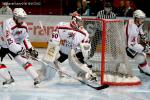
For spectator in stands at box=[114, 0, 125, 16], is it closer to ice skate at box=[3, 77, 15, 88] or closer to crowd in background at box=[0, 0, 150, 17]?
crowd in background at box=[0, 0, 150, 17]

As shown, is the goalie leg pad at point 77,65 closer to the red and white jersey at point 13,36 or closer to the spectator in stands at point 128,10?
the red and white jersey at point 13,36

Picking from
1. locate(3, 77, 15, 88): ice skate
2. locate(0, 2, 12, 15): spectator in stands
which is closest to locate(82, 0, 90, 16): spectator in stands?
locate(0, 2, 12, 15): spectator in stands

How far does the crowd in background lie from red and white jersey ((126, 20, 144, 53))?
11.1 ft

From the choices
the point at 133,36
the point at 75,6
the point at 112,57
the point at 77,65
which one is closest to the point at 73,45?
the point at 77,65

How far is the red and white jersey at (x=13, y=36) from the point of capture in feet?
21.1

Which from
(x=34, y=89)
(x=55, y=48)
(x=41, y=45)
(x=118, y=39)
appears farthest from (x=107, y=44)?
(x=41, y=45)

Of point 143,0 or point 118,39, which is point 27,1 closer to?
point 143,0

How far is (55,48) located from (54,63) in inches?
19.0

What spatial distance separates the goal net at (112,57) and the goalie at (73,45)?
0.19m

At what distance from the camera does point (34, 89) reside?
21.6 feet

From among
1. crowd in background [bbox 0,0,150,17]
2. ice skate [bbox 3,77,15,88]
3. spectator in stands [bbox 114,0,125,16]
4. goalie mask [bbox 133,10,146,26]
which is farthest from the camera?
crowd in background [bbox 0,0,150,17]

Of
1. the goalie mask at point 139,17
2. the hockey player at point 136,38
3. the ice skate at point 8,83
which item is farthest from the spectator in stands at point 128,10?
the ice skate at point 8,83

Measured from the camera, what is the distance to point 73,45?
22.8 ft

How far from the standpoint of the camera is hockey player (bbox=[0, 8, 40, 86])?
645 cm
